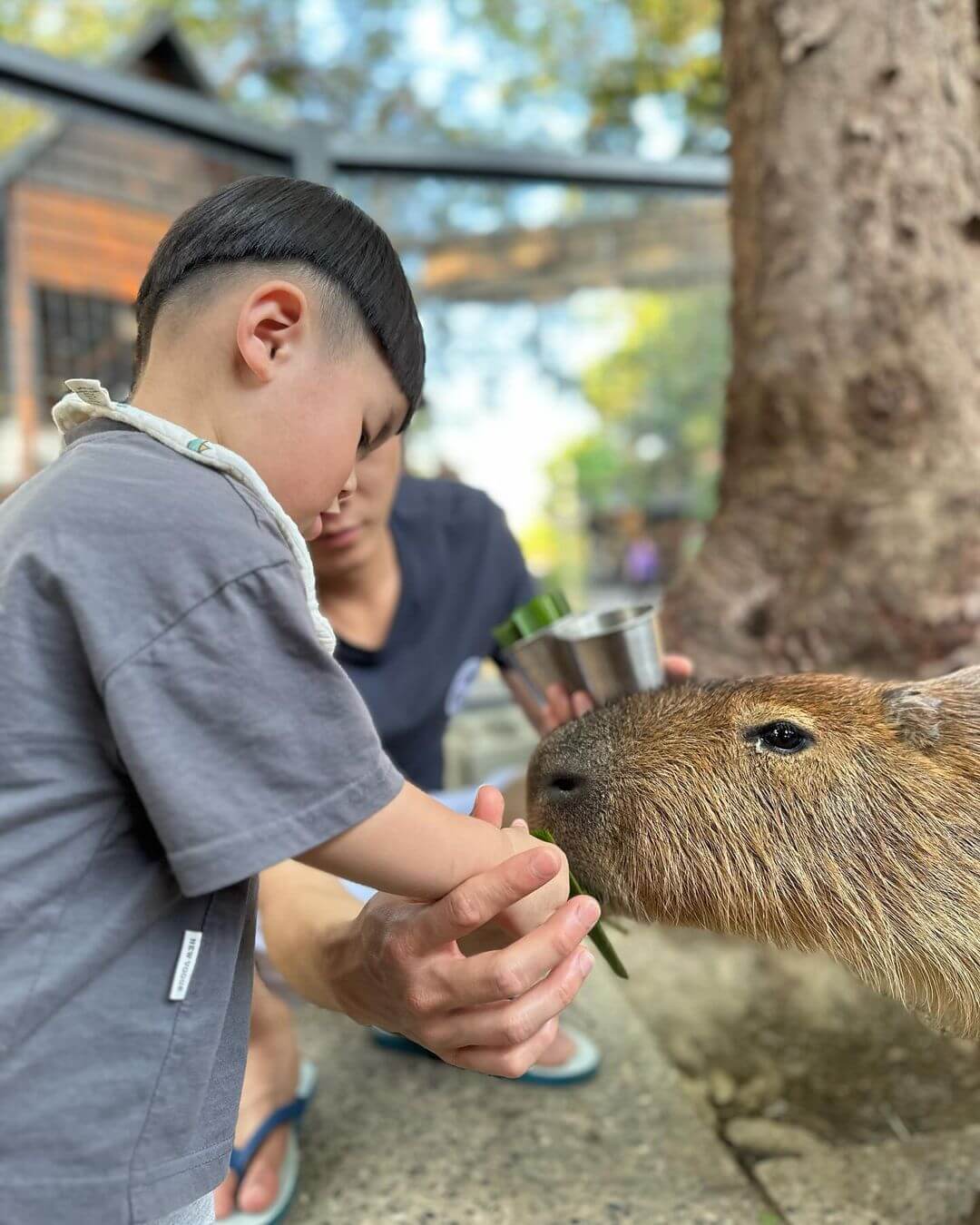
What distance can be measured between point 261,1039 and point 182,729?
1.22 m

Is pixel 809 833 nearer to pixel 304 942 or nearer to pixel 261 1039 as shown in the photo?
pixel 304 942

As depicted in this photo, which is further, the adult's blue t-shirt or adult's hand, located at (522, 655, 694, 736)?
the adult's blue t-shirt

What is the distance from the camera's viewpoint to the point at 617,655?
1.91 metres

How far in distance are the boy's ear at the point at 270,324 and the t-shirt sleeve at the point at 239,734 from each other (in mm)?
258

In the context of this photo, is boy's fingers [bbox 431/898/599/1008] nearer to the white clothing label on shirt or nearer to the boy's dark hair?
the white clothing label on shirt

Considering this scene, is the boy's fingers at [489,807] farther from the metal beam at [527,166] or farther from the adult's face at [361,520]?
the metal beam at [527,166]

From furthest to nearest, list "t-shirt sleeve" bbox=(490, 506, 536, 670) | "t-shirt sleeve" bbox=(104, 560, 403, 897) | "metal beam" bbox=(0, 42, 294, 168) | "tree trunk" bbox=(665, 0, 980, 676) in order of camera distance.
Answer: "metal beam" bbox=(0, 42, 294, 168), "tree trunk" bbox=(665, 0, 980, 676), "t-shirt sleeve" bbox=(490, 506, 536, 670), "t-shirt sleeve" bbox=(104, 560, 403, 897)

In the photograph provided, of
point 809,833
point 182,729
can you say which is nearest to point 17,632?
point 182,729

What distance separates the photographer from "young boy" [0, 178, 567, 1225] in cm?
98

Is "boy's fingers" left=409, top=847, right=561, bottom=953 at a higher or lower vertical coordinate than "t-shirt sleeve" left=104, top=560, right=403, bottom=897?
lower

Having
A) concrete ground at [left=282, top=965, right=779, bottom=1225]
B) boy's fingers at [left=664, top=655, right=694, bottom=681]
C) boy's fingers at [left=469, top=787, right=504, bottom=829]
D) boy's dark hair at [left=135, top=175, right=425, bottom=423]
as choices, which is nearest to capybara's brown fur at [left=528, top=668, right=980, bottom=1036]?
boy's fingers at [left=469, top=787, right=504, bottom=829]

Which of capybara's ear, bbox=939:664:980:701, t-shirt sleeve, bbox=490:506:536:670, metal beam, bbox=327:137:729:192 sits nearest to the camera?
capybara's ear, bbox=939:664:980:701

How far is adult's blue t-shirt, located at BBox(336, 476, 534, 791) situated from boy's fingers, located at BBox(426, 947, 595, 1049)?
1191 mm

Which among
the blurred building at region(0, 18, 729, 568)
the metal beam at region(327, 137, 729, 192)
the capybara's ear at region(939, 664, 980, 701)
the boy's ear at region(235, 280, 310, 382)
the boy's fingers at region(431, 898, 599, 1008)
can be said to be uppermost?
the metal beam at region(327, 137, 729, 192)
